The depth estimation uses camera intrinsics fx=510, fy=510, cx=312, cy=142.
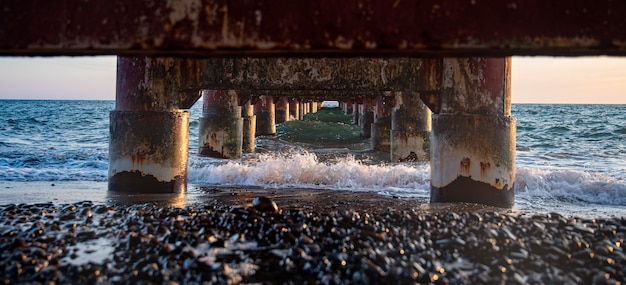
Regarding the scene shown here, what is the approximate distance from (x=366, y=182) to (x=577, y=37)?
670 cm

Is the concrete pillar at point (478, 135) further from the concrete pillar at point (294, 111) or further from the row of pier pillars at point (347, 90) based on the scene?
the concrete pillar at point (294, 111)

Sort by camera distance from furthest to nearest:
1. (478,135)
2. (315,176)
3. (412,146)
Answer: (412,146) < (315,176) < (478,135)

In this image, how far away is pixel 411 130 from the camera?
36.1ft

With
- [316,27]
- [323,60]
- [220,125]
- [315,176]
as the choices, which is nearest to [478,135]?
[323,60]

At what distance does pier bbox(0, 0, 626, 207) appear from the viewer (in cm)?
202

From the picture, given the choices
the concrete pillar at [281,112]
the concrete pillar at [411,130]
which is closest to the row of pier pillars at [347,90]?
the concrete pillar at [411,130]

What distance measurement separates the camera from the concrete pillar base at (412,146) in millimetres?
10922

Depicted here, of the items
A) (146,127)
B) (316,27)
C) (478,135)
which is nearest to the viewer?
(316,27)

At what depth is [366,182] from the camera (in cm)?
860

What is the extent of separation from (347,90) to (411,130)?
4577 millimetres

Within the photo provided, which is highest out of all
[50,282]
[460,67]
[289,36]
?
[460,67]

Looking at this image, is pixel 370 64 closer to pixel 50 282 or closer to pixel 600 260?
pixel 600 260

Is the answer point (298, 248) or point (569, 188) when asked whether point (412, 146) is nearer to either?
point (569, 188)

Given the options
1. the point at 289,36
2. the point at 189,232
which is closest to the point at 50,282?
the point at 189,232
